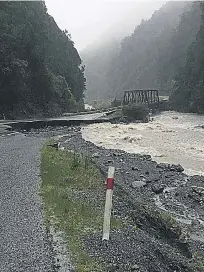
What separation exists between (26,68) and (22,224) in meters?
45.2

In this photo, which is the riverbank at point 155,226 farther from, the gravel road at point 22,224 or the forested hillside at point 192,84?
the forested hillside at point 192,84

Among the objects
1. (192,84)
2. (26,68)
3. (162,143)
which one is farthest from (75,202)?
(192,84)

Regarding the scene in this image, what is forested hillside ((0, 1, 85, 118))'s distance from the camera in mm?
45688

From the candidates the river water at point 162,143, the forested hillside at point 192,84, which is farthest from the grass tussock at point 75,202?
the forested hillside at point 192,84

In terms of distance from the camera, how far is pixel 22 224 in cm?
829

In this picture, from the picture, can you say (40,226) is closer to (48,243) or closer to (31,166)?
(48,243)

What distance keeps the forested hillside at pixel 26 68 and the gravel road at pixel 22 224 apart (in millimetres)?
31952

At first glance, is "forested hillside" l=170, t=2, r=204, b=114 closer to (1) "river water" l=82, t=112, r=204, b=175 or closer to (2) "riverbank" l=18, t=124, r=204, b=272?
(1) "river water" l=82, t=112, r=204, b=175

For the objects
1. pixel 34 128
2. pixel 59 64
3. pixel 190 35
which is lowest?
pixel 34 128

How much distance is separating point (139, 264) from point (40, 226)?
2462mm

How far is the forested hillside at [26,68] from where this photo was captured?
45.7 metres

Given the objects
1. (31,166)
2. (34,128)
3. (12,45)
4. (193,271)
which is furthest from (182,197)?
(12,45)

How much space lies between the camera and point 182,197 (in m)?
15.8

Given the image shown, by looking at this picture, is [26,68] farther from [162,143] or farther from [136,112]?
[162,143]
